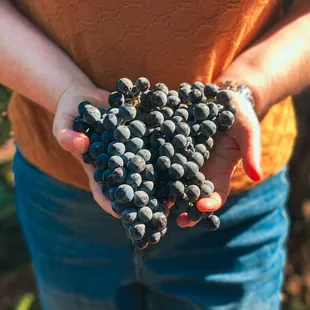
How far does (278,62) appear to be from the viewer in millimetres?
888

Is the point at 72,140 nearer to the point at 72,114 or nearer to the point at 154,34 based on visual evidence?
the point at 72,114

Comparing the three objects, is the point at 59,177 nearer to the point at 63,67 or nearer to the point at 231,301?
the point at 63,67

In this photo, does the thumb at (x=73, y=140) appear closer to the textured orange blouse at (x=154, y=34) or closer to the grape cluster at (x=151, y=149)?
the grape cluster at (x=151, y=149)

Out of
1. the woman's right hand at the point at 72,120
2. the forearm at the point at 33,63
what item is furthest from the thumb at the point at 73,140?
the forearm at the point at 33,63

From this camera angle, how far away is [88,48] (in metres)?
0.89

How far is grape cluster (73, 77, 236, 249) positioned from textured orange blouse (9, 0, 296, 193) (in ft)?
0.33

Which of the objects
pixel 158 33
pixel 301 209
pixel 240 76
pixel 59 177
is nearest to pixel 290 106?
pixel 240 76

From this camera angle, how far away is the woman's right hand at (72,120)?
2.45 feet

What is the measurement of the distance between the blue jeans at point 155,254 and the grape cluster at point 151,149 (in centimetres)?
23

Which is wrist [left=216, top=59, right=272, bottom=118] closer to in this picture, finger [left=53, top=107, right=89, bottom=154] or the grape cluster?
the grape cluster

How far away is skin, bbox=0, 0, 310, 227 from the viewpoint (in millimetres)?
802

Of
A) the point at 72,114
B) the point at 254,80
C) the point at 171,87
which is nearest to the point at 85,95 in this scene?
the point at 72,114

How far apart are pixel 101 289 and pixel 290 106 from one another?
48 centimetres

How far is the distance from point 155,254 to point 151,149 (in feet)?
1.00
